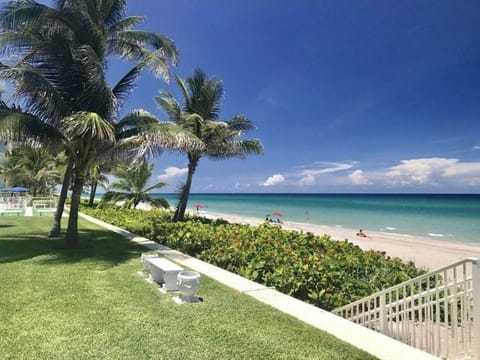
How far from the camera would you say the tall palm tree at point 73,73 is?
753cm

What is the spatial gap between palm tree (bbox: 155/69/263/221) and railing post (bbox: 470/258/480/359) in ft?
36.0

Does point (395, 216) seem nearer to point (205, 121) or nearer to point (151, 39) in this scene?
point (205, 121)

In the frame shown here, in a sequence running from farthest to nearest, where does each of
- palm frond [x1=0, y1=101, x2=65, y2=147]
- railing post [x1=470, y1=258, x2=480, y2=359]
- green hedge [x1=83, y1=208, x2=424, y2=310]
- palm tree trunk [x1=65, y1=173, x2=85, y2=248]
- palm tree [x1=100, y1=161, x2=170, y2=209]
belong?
palm tree [x1=100, y1=161, x2=170, y2=209] → palm tree trunk [x1=65, y1=173, x2=85, y2=248] → palm frond [x1=0, y1=101, x2=65, y2=147] → green hedge [x1=83, y1=208, x2=424, y2=310] → railing post [x1=470, y1=258, x2=480, y2=359]

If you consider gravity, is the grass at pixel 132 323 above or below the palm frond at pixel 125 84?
below

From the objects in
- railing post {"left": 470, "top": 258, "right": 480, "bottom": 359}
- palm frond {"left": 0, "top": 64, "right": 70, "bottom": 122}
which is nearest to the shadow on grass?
palm frond {"left": 0, "top": 64, "right": 70, "bottom": 122}

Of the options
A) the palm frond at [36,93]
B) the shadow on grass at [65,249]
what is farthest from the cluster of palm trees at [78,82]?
the shadow on grass at [65,249]

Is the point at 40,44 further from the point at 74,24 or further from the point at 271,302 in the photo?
the point at 271,302

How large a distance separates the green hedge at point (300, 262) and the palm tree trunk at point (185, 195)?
3.37m

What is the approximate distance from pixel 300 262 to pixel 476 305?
326 cm

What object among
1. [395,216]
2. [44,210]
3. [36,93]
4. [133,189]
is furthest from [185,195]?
[395,216]

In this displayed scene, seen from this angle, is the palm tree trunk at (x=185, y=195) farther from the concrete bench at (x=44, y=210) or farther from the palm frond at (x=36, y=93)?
the concrete bench at (x=44, y=210)

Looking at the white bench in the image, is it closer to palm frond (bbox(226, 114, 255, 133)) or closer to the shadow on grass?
the shadow on grass

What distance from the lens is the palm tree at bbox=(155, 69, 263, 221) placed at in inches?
524

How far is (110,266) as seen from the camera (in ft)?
21.4
